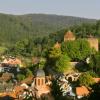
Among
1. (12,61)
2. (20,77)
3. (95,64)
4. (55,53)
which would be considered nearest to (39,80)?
(95,64)

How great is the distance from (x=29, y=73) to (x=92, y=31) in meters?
53.4

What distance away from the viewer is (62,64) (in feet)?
171

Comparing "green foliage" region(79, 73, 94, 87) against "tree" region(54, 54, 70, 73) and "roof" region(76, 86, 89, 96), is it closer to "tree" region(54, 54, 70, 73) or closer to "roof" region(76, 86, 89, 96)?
"roof" region(76, 86, 89, 96)

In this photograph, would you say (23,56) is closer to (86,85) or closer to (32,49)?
(32,49)

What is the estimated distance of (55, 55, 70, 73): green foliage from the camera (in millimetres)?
52250

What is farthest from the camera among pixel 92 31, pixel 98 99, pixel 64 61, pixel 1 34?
pixel 1 34

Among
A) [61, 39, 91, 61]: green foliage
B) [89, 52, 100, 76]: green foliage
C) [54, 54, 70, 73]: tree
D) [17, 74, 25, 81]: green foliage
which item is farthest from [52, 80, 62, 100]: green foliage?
[17, 74, 25, 81]: green foliage

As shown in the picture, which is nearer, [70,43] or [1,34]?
[70,43]

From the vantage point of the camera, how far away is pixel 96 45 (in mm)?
58344

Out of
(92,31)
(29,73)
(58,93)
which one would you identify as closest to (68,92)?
(58,93)

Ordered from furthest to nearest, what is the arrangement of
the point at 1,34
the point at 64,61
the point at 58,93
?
the point at 1,34 → the point at 64,61 → the point at 58,93

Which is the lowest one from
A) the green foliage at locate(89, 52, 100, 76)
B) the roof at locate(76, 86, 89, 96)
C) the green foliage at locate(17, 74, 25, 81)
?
the green foliage at locate(17, 74, 25, 81)

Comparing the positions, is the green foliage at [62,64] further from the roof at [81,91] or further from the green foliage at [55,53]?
the roof at [81,91]

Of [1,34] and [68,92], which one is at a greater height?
[68,92]
